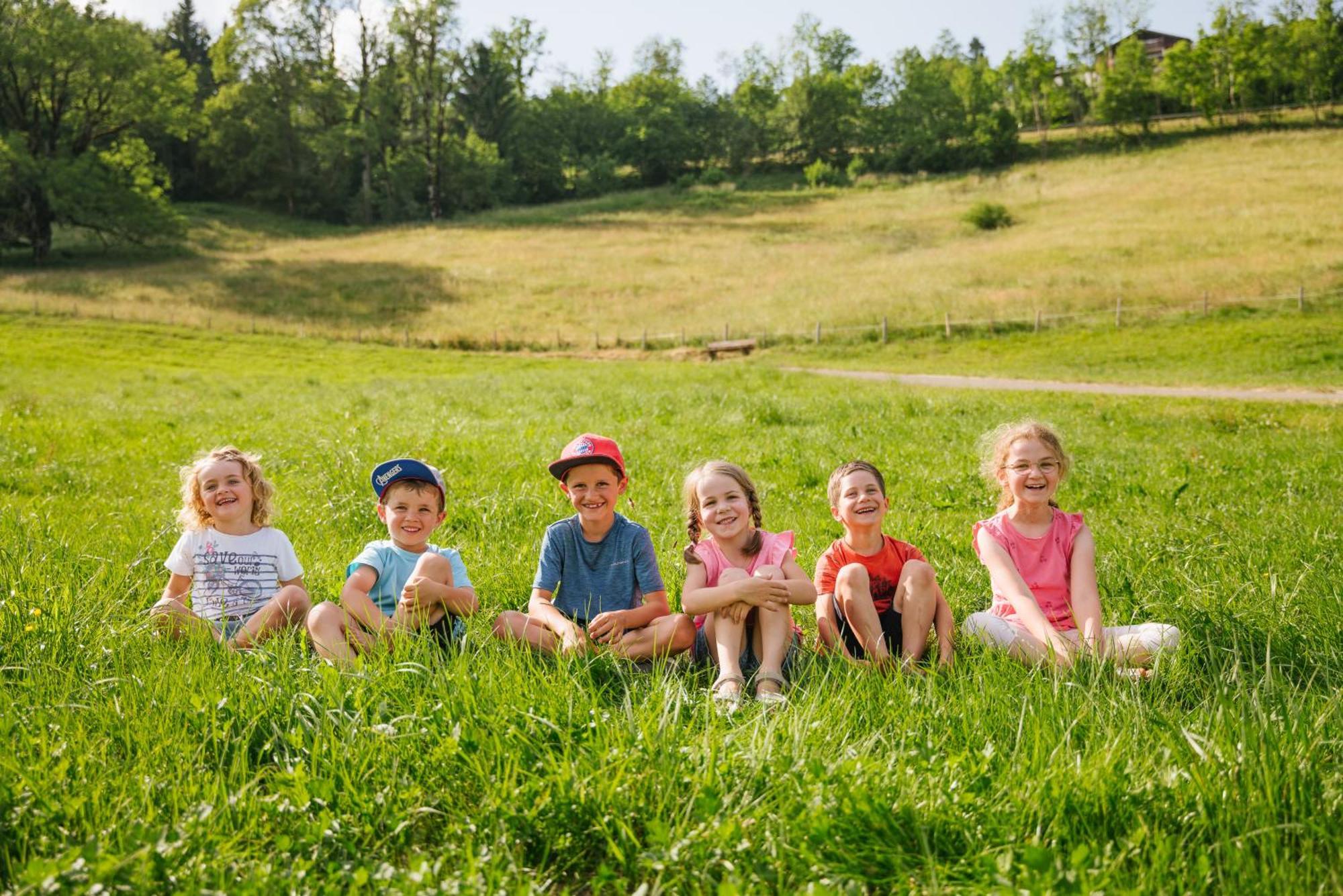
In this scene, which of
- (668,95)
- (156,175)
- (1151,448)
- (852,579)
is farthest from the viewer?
(668,95)

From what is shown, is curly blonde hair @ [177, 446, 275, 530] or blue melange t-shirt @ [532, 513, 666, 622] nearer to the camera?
blue melange t-shirt @ [532, 513, 666, 622]

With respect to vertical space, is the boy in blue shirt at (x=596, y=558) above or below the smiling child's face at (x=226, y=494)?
below

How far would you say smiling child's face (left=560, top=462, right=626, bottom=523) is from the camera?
5125mm

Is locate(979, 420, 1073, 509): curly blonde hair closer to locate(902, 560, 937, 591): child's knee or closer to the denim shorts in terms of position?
locate(902, 560, 937, 591): child's knee

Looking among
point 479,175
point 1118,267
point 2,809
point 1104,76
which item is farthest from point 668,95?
point 2,809

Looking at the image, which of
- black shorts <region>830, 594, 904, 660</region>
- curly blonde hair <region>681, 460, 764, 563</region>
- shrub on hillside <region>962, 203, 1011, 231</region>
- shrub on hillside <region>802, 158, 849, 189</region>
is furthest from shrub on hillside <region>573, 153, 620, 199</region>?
black shorts <region>830, 594, 904, 660</region>

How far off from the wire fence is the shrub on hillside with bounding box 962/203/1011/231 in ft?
Result: 83.7

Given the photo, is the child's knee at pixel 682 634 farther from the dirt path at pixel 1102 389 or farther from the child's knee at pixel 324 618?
the dirt path at pixel 1102 389

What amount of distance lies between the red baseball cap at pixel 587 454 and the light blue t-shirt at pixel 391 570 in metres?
0.77

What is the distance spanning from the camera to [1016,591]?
192 inches

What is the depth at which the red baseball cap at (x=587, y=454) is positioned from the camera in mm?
4988

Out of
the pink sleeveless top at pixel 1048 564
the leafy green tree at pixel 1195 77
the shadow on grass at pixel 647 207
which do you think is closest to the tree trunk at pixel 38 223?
the shadow on grass at pixel 647 207

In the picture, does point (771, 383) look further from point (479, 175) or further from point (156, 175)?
point (479, 175)

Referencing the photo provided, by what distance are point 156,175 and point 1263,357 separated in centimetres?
6465
